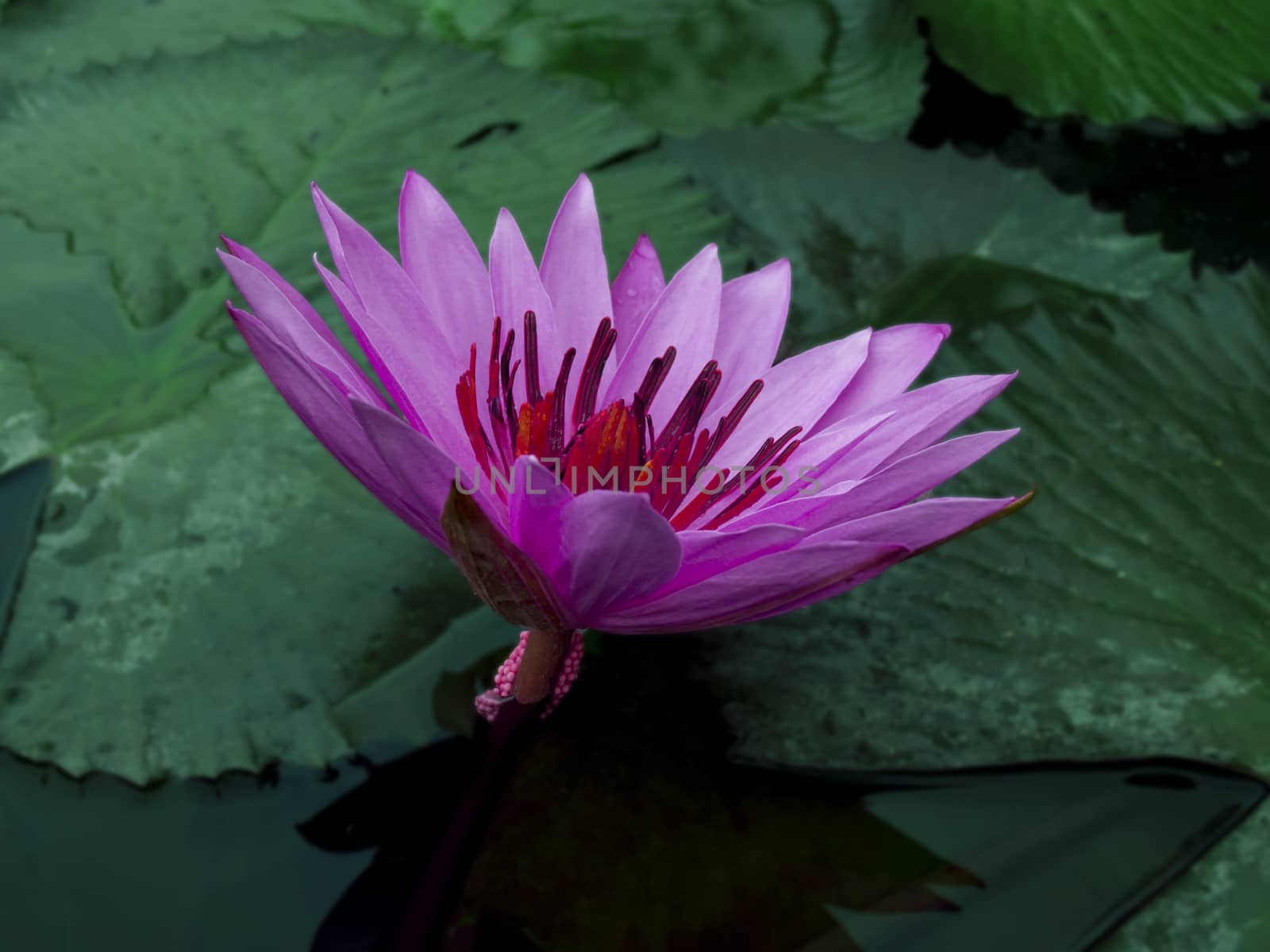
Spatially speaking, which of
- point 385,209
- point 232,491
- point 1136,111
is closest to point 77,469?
point 232,491

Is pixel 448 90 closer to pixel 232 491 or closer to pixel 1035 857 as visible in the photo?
pixel 232 491

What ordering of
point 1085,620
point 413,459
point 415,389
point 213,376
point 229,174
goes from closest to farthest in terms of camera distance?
1. point 413,459
2. point 415,389
3. point 1085,620
4. point 213,376
5. point 229,174

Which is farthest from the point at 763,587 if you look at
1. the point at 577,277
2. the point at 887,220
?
the point at 887,220

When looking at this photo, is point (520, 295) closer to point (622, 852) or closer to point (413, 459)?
point (413, 459)

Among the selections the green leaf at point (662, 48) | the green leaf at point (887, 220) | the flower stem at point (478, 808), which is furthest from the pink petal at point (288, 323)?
the green leaf at point (662, 48)

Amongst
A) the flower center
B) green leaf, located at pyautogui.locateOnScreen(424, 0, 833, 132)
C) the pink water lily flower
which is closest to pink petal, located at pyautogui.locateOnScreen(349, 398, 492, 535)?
the pink water lily flower
